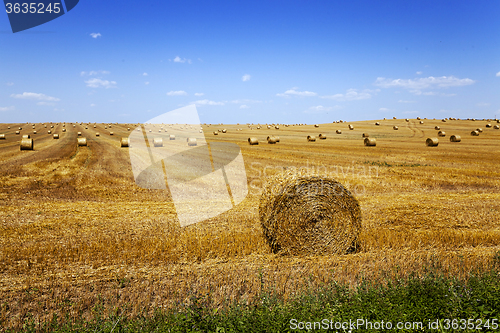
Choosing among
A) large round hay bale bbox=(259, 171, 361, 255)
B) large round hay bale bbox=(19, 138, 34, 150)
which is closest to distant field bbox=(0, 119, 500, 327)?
large round hay bale bbox=(259, 171, 361, 255)

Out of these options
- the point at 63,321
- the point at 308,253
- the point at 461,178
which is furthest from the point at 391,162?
the point at 63,321

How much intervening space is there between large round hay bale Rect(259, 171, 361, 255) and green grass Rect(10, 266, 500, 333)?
2709 mm

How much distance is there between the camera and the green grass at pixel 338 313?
12.6 feet

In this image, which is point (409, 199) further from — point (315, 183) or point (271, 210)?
point (271, 210)

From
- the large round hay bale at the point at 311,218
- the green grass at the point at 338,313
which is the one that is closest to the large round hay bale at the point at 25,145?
the large round hay bale at the point at 311,218

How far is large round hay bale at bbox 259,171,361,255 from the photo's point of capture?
7.58 m

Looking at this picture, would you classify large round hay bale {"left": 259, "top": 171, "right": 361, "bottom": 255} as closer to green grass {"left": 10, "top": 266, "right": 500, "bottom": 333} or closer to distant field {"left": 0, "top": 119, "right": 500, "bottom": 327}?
distant field {"left": 0, "top": 119, "right": 500, "bottom": 327}

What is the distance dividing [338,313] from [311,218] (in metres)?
A: 3.81

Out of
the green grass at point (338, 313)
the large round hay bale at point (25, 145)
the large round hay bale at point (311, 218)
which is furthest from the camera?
the large round hay bale at point (25, 145)

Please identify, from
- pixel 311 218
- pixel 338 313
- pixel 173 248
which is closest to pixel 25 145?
pixel 173 248

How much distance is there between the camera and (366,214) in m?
10.7

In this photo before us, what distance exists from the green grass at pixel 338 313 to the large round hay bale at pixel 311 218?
271 centimetres

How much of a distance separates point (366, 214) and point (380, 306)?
22.4 feet

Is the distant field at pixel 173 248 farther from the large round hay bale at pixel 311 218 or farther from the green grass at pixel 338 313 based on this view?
the green grass at pixel 338 313
